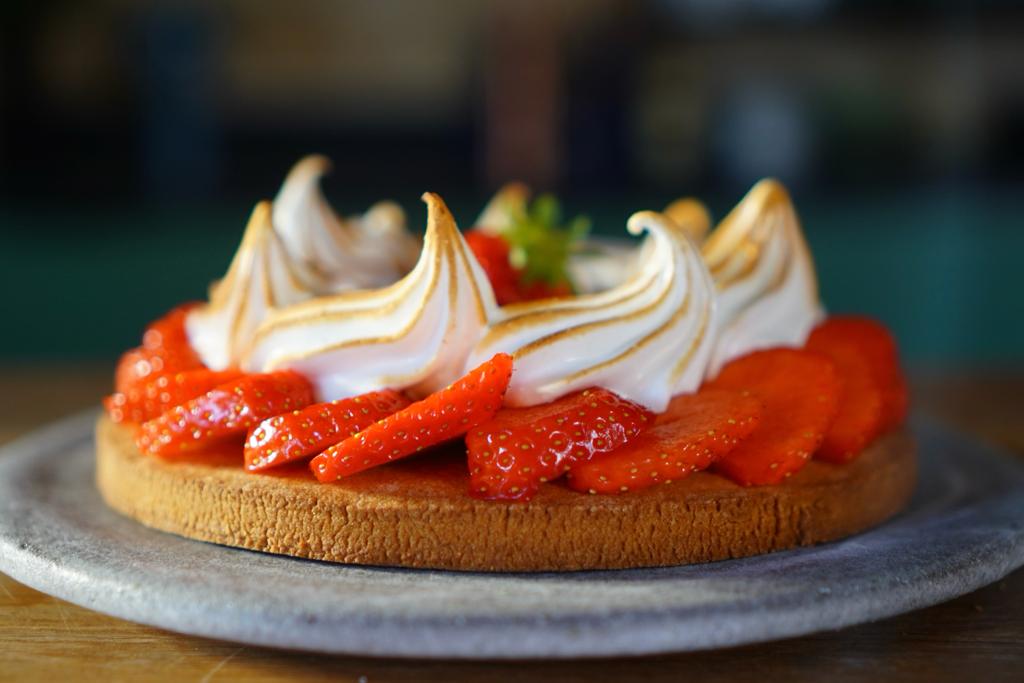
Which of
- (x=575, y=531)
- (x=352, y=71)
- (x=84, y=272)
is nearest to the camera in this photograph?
(x=575, y=531)

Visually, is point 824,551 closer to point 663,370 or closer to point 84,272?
point 663,370

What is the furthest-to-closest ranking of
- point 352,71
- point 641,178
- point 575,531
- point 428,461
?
point 352,71 < point 641,178 < point 428,461 < point 575,531

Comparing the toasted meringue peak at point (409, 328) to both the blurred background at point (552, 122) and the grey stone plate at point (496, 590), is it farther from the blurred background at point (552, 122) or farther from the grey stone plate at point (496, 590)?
the blurred background at point (552, 122)

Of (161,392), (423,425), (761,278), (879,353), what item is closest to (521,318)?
(423,425)

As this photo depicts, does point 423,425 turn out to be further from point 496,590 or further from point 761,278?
point 761,278

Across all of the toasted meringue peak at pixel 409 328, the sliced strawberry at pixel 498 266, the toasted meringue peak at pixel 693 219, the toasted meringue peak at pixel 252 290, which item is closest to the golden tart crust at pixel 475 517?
→ the toasted meringue peak at pixel 409 328

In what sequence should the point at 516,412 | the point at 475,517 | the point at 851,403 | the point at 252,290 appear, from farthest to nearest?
1. the point at 252,290
2. the point at 851,403
3. the point at 516,412
4. the point at 475,517

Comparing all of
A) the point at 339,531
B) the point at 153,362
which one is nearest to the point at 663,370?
the point at 339,531
